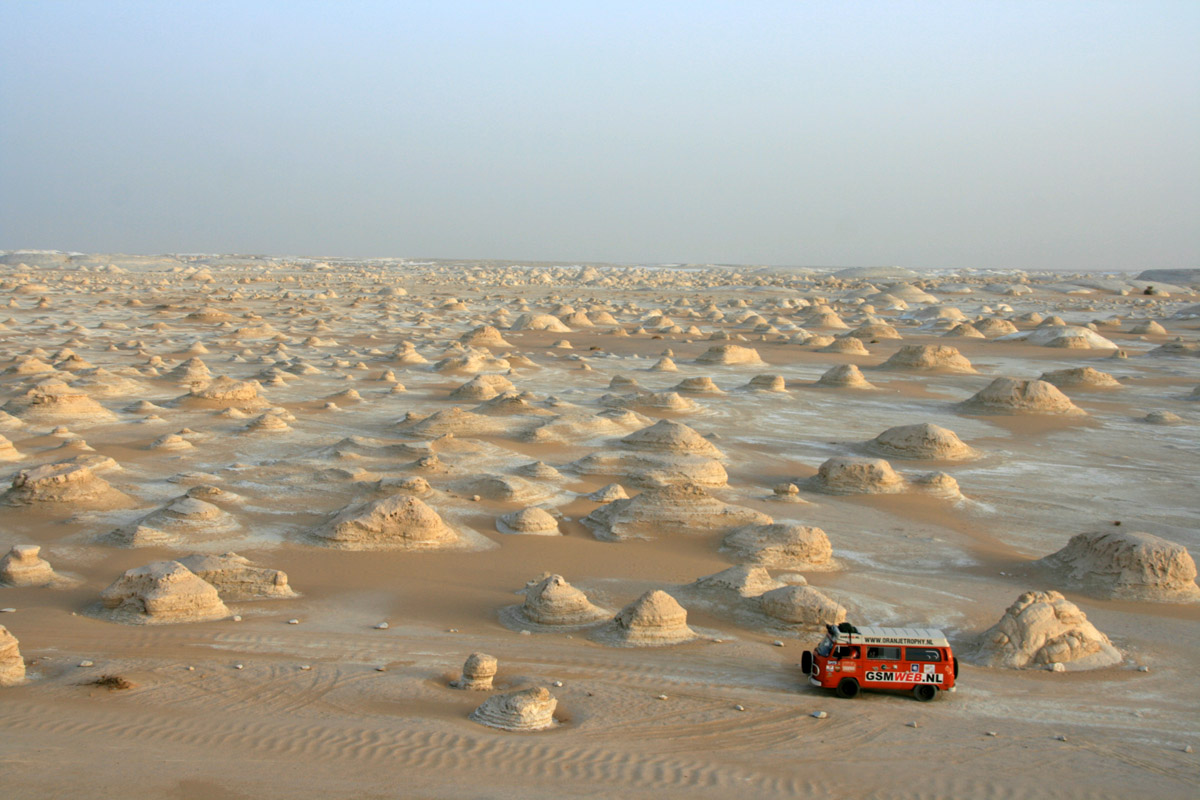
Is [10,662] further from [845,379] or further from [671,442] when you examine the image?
[845,379]

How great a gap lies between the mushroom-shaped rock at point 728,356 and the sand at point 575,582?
12.8 feet

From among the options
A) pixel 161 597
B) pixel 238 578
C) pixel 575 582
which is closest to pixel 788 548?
pixel 575 582

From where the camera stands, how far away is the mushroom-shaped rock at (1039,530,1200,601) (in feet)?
32.4

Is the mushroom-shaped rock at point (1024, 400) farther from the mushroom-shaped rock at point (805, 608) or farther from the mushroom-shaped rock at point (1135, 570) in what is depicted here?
the mushroom-shaped rock at point (805, 608)

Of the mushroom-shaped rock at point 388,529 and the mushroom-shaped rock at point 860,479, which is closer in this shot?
the mushroom-shaped rock at point 388,529

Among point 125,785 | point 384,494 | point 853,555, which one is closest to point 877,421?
point 853,555

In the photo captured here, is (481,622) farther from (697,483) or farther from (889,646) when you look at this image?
(697,483)

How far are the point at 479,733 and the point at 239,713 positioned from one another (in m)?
1.66

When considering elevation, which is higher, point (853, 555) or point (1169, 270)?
point (1169, 270)

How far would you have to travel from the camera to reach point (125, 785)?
557 centimetres

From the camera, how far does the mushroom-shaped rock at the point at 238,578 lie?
925 centimetres

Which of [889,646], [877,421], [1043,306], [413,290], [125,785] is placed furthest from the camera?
[413,290]

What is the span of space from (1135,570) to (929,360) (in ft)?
57.4

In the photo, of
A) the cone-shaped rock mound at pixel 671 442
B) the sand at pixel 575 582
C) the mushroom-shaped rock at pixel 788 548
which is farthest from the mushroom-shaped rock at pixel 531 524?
the cone-shaped rock mound at pixel 671 442
